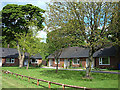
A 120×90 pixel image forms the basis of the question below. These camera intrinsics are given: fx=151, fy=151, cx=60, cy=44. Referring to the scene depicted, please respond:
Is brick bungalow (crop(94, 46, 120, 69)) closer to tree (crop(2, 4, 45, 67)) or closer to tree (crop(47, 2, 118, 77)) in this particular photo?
tree (crop(2, 4, 45, 67))

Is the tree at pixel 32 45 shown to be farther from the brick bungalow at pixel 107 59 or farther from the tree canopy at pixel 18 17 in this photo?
the brick bungalow at pixel 107 59

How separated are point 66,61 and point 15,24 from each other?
1597cm

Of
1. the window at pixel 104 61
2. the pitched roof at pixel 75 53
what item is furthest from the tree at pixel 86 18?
the pitched roof at pixel 75 53

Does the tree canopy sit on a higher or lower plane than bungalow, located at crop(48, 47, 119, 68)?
higher

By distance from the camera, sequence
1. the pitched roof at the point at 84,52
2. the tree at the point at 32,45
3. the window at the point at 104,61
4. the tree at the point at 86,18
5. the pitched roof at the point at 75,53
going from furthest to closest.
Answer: the pitched roof at the point at 75,53 → the pitched roof at the point at 84,52 → the window at the point at 104,61 → the tree at the point at 32,45 → the tree at the point at 86,18

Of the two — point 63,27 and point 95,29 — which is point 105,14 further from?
point 63,27

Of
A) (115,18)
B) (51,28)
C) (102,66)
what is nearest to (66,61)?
(102,66)

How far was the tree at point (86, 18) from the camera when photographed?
49.0 ft

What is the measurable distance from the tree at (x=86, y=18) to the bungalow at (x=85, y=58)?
35.8 ft

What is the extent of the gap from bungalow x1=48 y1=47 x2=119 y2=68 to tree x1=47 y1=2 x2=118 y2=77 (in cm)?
1091

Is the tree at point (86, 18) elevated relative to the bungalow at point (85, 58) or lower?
elevated

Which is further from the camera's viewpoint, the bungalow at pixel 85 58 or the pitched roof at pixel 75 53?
the pitched roof at pixel 75 53

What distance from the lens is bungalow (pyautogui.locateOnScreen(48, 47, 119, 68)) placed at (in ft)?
101

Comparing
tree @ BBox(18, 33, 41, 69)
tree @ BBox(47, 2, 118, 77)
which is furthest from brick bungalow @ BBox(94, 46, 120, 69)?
tree @ BBox(47, 2, 118, 77)
